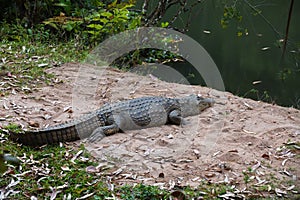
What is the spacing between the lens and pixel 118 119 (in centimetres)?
449

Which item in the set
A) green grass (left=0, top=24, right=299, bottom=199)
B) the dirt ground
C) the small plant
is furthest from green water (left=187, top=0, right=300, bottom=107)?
the small plant

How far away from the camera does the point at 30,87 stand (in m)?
5.38

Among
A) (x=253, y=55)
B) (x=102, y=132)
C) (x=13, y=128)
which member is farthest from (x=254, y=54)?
(x=13, y=128)

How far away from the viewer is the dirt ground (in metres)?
3.55

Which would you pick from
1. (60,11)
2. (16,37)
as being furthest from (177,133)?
(60,11)

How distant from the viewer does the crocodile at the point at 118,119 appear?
3846mm

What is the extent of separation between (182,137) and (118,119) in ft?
2.40

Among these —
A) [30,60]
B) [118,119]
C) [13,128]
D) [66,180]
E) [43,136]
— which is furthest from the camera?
[30,60]

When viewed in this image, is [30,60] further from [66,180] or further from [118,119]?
[66,180]

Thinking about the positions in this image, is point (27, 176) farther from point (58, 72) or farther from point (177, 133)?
point (58, 72)

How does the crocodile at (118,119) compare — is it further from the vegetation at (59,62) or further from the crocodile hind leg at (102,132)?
the vegetation at (59,62)

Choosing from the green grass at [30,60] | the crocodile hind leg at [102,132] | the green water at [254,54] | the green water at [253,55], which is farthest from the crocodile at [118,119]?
the green water at [254,54]

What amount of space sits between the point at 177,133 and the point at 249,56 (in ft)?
24.5

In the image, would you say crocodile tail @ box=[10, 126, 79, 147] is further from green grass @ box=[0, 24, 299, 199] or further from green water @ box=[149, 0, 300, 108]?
green water @ box=[149, 0, 300, 108]
